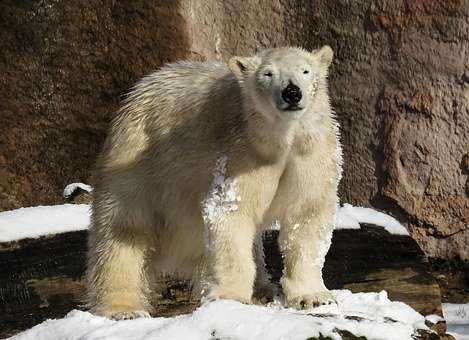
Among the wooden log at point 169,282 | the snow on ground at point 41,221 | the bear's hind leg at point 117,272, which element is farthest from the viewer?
the snow on ground at point 41,221

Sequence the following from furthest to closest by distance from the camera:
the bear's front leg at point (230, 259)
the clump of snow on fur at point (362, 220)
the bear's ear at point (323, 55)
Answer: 1. the clump of snow on fur at point (362, 220)
2. the bear's ear at point (323, 55)
3. the bear's front leg at point (230, 259)

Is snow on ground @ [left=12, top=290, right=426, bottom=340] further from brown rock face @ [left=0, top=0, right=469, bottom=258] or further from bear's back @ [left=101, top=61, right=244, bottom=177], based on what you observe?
brown rock face @ [left=0, top=0, right=469, bottom=258]

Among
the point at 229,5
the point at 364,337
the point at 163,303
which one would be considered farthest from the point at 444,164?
the point at 364,337

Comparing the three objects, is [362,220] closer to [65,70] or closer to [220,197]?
[220,197]

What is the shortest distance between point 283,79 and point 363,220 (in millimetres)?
2777

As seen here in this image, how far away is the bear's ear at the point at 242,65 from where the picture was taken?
5.39 m

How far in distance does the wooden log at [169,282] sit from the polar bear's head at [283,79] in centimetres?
190

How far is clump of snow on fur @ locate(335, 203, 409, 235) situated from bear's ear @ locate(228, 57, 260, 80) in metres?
2.30

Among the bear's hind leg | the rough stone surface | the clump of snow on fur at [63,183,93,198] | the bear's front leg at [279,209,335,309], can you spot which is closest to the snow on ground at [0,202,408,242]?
the clump of snow on fur at [63,183,93,198]

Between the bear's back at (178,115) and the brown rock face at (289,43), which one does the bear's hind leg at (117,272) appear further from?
the brown rock face at (289,43)

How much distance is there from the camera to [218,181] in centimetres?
531

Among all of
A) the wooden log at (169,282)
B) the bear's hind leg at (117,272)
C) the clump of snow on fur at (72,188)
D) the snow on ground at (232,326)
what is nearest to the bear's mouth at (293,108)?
the snow on ground at (232,326)

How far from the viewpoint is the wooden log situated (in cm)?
664

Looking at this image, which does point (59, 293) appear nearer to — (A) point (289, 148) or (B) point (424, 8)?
(A) point (289, 148)
